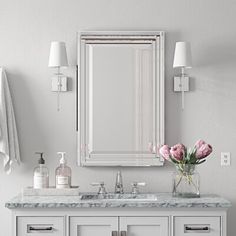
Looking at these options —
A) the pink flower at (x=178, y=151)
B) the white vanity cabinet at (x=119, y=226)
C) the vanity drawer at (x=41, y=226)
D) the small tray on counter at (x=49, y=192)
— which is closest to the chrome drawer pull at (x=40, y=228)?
the vanity drawer at (x=41, y=226)

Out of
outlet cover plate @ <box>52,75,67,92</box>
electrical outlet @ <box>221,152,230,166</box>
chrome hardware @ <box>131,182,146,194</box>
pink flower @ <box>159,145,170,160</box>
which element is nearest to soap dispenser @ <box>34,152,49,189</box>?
outlet cover plate @ <box>52,75,67,92</box>

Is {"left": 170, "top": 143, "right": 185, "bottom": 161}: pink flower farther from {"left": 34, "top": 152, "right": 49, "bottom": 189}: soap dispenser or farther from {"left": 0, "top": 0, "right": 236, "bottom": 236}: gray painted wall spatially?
{"left": 34, "top": 152, "right": 49, "bottom": 189}: soap dispenser

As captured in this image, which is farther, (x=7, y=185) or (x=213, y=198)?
(x=7, y=185)

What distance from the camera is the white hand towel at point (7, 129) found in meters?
3.87

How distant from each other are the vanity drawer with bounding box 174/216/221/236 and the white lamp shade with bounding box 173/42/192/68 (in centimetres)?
98

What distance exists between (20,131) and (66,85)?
0.44m

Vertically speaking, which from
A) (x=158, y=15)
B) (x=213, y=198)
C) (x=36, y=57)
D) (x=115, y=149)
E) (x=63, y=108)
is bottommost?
(x=213, y=198)

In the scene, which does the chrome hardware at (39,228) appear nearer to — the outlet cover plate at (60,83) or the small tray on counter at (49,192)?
the small tray on counter at (49,192)

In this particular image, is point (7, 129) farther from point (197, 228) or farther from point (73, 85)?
point (197, 228)

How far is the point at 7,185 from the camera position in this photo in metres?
3.97

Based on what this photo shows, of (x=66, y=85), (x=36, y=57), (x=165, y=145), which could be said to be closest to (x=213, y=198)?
(x=165, y=145)

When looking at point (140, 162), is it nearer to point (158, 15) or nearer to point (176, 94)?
point (176, 94)

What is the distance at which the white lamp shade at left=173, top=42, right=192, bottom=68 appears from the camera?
3.82 m

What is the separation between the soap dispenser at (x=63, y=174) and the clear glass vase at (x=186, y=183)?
0.68m
